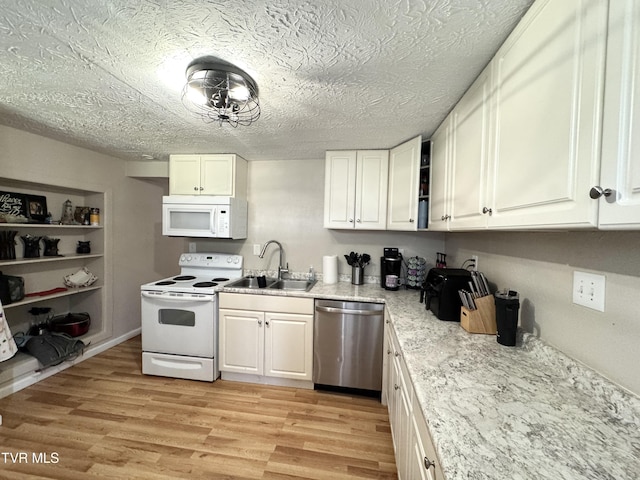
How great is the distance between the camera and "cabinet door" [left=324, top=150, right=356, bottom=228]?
247 cm

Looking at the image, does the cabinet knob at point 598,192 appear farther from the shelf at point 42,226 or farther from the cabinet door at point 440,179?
the shelf at point 42,226

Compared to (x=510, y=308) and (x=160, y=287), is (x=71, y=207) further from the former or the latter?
(x=510, y=308)

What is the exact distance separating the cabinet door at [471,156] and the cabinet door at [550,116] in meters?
0.11

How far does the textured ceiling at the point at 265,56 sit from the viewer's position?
92cm

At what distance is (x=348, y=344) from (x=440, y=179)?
4.98 feet

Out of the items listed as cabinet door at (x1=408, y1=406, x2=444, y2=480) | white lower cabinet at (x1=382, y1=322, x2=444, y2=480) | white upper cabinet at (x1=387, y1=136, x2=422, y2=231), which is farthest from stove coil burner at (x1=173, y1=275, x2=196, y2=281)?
cabinet door at (x1=408, y1=406, x2=444, y2=480)

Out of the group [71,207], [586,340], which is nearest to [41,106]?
[71,207]

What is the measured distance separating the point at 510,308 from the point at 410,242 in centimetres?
155

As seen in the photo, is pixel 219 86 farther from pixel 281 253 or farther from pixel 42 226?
pixel 42 226

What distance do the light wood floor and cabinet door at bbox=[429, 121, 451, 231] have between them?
1.59 meters

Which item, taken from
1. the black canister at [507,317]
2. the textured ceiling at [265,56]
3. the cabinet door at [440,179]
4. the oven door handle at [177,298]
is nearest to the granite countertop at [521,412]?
the black canister at [507,317]

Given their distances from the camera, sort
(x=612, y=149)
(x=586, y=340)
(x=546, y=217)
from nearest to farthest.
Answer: (x=612, y=149) < (x=546, y=217) < (x=586, y=340)

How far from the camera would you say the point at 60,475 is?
1.42 meters

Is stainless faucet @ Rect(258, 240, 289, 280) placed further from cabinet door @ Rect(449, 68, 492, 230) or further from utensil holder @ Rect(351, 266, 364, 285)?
cabinet door @ Rect(449, 68, 492, 230)
